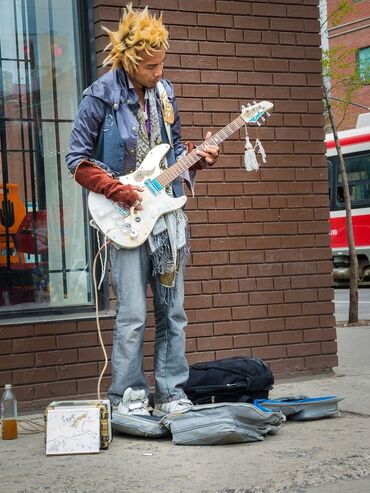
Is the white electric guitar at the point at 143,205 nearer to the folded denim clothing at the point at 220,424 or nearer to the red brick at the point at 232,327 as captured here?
the folded denim clothing at the point at 220,424

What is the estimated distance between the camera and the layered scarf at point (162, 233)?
4.84m

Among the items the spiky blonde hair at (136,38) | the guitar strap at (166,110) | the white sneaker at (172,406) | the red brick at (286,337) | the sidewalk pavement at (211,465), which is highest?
the spiky blonde hair at (136,38)

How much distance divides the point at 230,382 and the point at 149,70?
5.84ft

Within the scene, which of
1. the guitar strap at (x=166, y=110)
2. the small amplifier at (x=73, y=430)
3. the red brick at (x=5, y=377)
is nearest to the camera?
the small amplifier at (x=73, y=430)

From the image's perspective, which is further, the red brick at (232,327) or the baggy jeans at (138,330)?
the red brick at (232,327)

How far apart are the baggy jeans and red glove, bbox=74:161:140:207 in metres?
0.30

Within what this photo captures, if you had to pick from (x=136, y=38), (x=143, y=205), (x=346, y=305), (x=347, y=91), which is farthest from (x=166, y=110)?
(x=346, y=305)

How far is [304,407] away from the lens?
498 centimetres

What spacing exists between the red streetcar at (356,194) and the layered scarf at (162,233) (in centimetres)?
1679

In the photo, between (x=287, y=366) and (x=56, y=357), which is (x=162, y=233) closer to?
(x=56, y=357)

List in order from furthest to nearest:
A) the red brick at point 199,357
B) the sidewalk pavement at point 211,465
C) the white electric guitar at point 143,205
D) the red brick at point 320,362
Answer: the red brick at point 320,362 → the red brick at point 199,357 → the white electric guitar at point 143,205 → the sidewalk pavement at point 211,465

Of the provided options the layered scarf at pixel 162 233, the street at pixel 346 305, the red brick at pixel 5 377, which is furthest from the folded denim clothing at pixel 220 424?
the street at pixel 346 305

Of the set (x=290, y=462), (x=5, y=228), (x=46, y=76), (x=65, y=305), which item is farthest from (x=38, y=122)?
(x=290, y=462)

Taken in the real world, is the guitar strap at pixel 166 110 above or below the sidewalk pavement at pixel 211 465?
above
